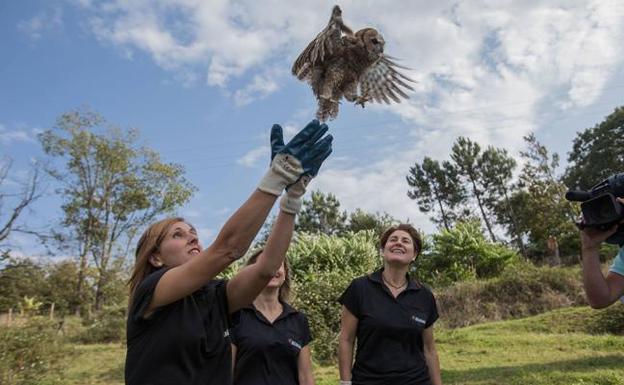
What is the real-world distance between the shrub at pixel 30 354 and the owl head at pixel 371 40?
696 cm

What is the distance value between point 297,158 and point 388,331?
6.26ft

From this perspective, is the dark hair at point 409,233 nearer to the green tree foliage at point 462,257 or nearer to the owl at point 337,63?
the owl at point 337,63

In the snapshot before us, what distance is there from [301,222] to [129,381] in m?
38.8

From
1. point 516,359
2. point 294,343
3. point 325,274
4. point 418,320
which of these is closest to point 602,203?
point 418,320

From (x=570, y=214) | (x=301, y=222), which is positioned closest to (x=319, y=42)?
(x=570, y=214)

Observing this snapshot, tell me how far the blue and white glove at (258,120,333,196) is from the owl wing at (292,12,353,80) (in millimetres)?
1752

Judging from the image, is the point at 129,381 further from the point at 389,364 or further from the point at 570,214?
the point at 570,214

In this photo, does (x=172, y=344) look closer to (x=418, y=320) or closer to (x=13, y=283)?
(x=418, y=320)

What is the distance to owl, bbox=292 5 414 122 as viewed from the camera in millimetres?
3367

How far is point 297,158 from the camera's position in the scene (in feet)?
5.96

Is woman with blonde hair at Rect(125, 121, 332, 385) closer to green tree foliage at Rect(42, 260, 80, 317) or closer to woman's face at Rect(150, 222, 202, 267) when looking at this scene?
woman's face at Rect(150, 222, 202, 267)

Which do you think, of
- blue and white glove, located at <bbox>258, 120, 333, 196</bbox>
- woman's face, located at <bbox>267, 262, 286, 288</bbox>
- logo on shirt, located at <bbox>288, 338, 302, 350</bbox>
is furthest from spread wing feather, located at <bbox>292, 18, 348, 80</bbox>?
logo on shirt, located at <bbox>288, 338, 302, 350</bbox>

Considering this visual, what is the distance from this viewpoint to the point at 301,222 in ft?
133

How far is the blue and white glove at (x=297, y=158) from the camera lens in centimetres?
178
